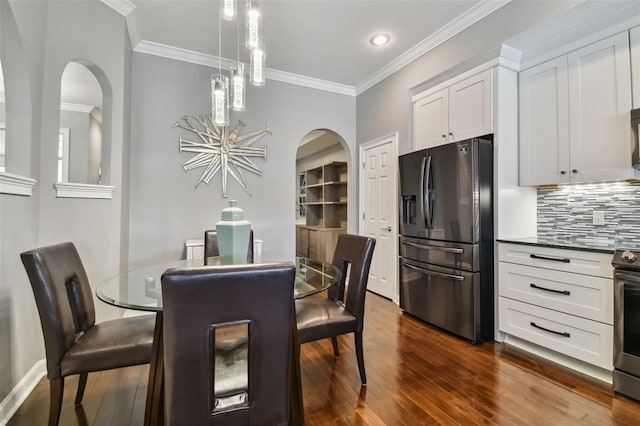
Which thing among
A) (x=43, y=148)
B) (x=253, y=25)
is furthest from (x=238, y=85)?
(x=43, y=148)

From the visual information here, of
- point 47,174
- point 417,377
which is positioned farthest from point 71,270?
point 417,377

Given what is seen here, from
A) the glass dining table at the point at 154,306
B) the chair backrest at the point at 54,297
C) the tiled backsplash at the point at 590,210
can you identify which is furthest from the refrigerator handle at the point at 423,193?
the chair backrest at the point at 54,297

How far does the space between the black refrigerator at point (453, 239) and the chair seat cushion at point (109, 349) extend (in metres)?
2.33

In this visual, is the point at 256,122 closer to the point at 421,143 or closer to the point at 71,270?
the point at 421,143

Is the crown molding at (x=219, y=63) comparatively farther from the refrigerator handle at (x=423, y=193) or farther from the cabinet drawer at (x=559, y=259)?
the cabinet drawer at (x=559, y=259)

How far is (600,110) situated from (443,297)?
6.06 feet

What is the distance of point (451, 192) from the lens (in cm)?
270

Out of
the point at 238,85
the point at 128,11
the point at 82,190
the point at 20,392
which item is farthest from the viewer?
the point at 128,11

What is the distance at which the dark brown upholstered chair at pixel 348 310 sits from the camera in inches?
70.0

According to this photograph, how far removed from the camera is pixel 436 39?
9.99ft

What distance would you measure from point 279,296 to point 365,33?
294cm

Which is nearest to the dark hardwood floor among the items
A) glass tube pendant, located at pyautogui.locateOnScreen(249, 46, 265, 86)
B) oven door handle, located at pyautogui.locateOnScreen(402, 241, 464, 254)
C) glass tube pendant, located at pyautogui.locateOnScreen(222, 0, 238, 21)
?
oven door handle, located at pyautogui.locateOnScreen(402, 241, 464, 254)

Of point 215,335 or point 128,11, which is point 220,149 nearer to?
point 128,11

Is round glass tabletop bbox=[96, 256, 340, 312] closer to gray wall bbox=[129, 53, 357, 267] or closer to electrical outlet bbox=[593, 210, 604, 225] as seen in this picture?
gray wall bbox=[129, 53, 357, 267]
